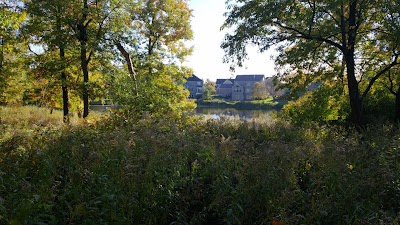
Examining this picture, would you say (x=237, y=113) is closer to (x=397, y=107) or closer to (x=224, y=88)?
(x=397, y=107)

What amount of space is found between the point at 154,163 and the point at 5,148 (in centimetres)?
306

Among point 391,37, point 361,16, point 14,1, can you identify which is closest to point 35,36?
point 14,1

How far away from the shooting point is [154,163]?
366cm

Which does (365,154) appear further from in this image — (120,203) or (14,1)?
(14,1)

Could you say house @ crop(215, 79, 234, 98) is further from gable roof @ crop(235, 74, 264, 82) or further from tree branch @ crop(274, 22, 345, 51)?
tree branch @ crop(274, 22, 345, 51)

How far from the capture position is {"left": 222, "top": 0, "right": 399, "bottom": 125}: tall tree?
9.67 m

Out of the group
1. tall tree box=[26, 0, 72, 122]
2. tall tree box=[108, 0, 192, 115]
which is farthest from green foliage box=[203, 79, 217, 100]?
tall tree box=[26, 0, 72, 122]

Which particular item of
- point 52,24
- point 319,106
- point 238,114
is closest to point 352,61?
point 319,106

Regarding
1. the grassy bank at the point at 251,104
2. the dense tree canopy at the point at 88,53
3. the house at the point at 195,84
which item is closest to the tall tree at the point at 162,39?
the dense tree canopy at the point at 88,53

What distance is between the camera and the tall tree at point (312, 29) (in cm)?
967

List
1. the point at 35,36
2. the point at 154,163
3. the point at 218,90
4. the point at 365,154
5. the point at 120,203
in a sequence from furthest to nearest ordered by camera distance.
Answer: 1. the point at 218,90
2. the point at 35,36
3. the point at 365,154
4. the point at 154,163
5. the point at 120,203

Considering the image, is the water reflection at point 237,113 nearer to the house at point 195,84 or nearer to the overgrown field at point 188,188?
the overgrown field at point 188,188

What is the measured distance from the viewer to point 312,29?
10.4m

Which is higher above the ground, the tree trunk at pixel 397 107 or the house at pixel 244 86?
the house at pixel 244 86
